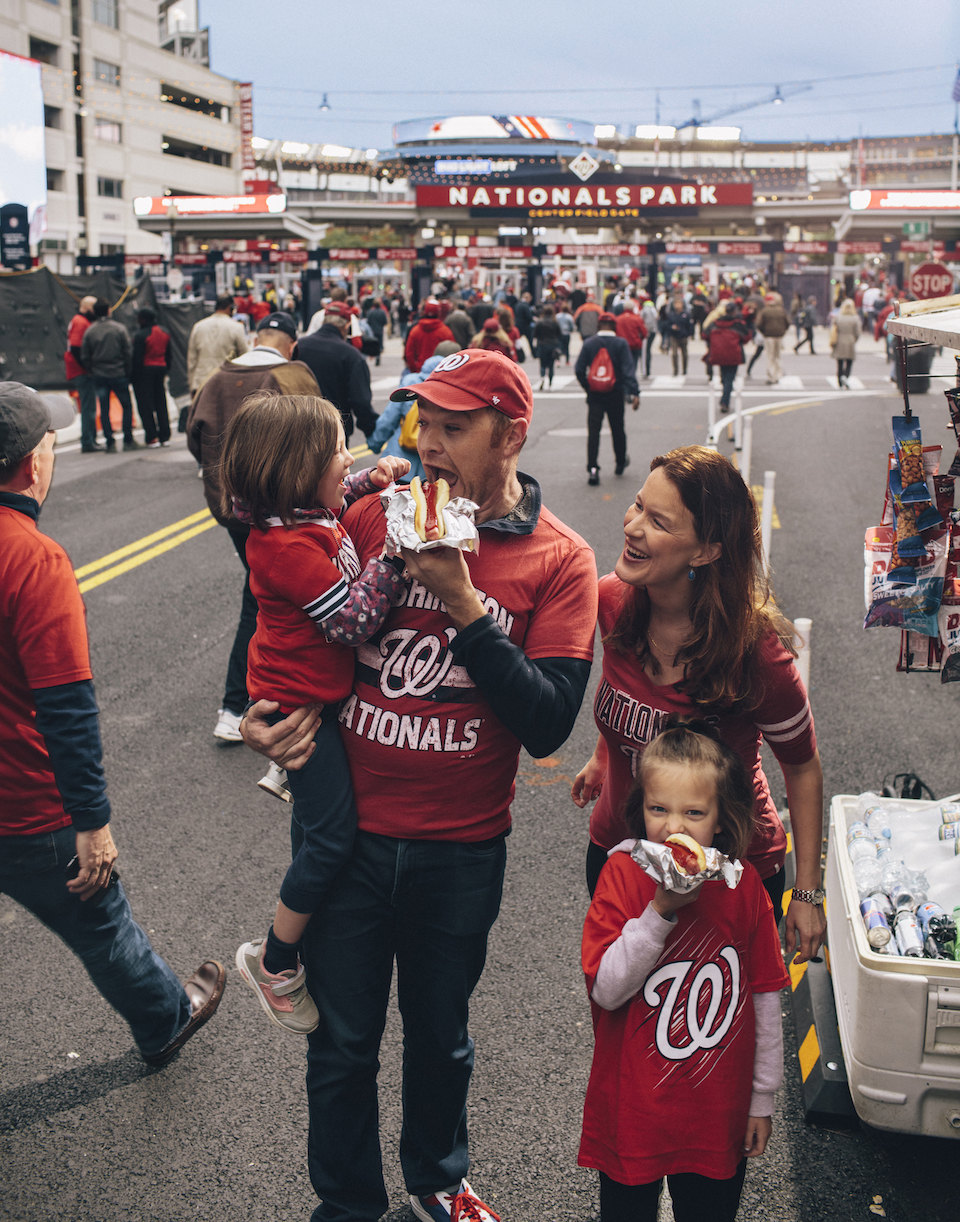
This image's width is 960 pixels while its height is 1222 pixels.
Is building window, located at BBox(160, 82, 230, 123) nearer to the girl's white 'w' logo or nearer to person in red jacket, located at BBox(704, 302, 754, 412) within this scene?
person in red jacket, located at BBox(704, 302, 754, 412)

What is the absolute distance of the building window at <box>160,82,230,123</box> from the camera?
81.5 metres

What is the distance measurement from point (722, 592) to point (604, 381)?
10.2 meters

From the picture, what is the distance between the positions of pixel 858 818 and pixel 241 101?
98.9m

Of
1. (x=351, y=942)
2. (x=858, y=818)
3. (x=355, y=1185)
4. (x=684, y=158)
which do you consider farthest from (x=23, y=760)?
(x=684, y=158)

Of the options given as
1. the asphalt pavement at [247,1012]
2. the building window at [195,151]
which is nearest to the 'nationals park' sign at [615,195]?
the asphalt pavement at [247,1012]

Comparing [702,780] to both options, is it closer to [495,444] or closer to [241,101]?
[495,444]

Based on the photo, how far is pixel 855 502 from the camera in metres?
11.9

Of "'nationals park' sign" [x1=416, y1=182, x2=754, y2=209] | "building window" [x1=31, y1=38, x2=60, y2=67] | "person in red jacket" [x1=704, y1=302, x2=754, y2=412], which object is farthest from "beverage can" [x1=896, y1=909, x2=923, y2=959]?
"building window" [x1=31, y1=38, x2=60, y2=67]

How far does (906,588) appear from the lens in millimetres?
3168

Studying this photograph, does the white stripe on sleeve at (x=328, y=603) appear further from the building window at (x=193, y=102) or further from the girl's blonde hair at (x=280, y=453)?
the building window at (x=193, y=102)

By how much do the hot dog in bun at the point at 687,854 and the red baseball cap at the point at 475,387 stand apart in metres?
0.89

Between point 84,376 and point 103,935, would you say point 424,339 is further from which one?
point 103,935

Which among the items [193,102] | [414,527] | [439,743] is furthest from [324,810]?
[193,102]

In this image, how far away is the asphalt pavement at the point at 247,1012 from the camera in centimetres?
288
